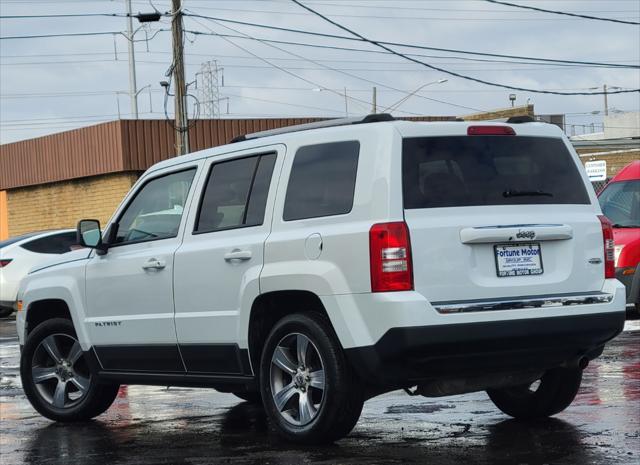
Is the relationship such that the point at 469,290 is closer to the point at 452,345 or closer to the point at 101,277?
the point at 452,345

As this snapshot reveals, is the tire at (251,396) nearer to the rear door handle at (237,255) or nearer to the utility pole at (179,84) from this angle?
the rear door handle at (237,255)

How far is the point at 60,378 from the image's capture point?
9586mm

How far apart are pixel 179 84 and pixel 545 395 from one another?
64.7ft

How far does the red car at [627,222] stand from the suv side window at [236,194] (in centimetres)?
882

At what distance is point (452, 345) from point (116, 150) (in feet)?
99.1

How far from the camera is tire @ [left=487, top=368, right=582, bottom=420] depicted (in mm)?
8312

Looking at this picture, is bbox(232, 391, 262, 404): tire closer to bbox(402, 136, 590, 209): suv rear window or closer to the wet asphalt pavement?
the wet asphalt pavement

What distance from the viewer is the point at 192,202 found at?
8.51 metres

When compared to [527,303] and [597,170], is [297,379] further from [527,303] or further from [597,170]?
[597,170]

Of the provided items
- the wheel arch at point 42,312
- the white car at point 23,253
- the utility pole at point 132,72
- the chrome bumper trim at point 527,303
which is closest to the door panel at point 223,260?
the chrome bumper trim at point 527,303

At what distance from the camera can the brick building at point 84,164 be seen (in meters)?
36.5

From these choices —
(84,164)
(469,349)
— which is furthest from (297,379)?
(84,164)

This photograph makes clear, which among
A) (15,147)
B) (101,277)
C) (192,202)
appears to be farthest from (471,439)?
(15,147)

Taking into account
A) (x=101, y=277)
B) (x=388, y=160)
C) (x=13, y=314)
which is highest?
(x=388, y=160)
